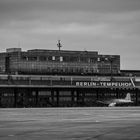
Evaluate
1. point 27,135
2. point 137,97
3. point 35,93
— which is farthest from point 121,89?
point 27,135

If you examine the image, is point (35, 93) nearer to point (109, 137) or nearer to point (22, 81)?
point (22, 81)

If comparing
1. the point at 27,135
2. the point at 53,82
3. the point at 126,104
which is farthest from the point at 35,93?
the point at 27,135

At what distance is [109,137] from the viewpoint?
1246 inches

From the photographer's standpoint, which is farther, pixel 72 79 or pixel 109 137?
pixel 72 79

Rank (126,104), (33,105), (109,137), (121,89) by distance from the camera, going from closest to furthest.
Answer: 1. (109,137)
2. (33,105)
3. (126,104)
4. (121,89)

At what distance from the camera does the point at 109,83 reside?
142 metres

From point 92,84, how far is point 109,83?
4540 millimetres

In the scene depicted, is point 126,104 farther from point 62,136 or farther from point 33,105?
point 62,136

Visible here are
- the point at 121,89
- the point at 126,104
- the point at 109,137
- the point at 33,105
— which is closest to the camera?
the point at 109,137

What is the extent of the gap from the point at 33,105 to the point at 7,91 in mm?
9430

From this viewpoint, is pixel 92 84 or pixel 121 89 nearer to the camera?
pixel 92 84

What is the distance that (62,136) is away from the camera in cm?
3238

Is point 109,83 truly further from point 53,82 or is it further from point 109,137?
point 109,137

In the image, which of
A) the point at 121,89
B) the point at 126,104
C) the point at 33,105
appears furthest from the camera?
the point at 121,89
